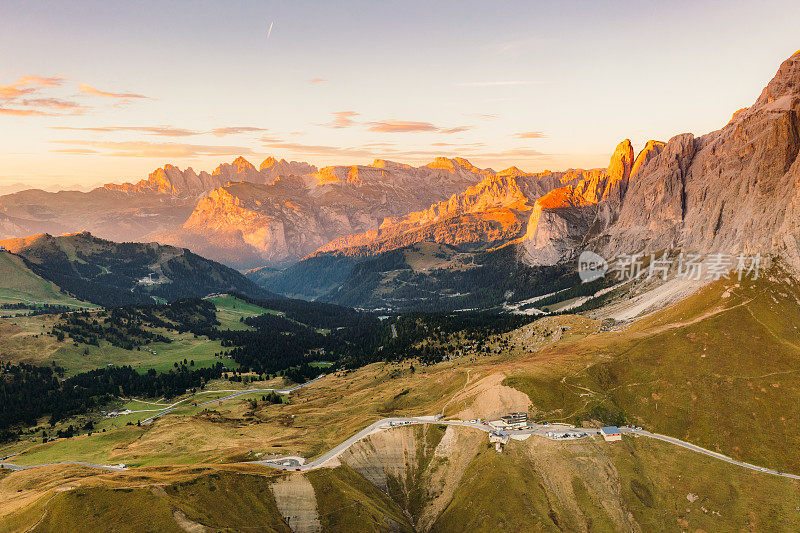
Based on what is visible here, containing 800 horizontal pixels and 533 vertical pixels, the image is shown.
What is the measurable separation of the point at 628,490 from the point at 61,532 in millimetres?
148450

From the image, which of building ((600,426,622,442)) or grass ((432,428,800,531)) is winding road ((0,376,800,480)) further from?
grass ((432,428,800,531))

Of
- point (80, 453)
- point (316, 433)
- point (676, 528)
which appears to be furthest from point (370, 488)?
point (80, 453)

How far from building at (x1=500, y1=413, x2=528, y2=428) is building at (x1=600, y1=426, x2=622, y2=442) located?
82.9ft

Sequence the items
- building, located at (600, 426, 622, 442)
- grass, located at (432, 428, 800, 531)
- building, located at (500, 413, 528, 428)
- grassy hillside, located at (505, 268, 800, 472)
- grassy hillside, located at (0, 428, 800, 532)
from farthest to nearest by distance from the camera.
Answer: grassy hillside, located at (505, 268, 800, 472)
building, located at (500, 413, 528, 428)
building, located at (600, 426, 622, 442)
grass, located at (432, 428, 800, 531)
grassy hillside, located at (0, 428, 800, 532)

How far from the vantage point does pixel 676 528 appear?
13962 centimetres

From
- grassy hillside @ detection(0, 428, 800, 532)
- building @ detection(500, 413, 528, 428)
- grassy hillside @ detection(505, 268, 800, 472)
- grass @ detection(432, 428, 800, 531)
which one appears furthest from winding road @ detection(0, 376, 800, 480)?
grass @ detection(432, 428, 800, 531)

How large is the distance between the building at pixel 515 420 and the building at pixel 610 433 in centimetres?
2528

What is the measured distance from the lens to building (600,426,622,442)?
161 meters

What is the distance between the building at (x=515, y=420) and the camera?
538ft

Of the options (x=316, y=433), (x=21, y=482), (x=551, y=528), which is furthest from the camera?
(x=316, y=433)

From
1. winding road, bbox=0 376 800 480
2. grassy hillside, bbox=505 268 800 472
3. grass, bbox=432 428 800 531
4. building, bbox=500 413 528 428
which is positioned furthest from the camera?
grassy hillside, bbox=505 268 800 472

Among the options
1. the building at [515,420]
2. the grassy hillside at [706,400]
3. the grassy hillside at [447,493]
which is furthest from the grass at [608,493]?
the grassy hillside at [706,400]

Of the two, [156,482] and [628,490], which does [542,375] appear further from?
[156,482]

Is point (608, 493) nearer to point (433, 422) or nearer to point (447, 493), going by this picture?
point (447, 493)
